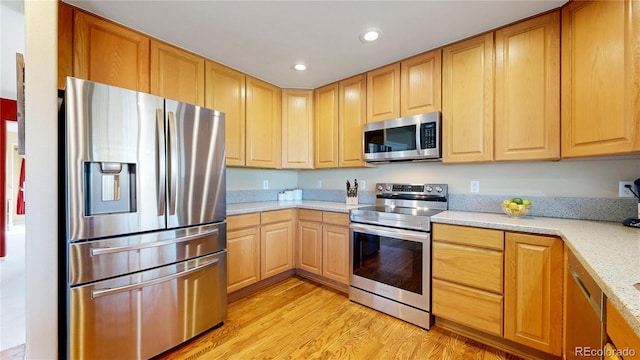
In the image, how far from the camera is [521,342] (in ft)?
5.33

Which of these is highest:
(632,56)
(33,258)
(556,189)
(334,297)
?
(632,56)

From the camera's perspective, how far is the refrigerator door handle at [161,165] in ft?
5.31

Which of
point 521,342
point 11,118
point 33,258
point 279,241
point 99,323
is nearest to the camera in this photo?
point 33,258

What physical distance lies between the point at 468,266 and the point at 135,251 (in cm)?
222

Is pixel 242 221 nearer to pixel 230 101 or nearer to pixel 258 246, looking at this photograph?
pixel 258 246

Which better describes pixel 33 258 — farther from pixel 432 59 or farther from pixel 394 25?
pixel 432 59

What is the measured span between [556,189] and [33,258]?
3328 millimetres

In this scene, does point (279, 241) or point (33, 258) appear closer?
point (33, 258)

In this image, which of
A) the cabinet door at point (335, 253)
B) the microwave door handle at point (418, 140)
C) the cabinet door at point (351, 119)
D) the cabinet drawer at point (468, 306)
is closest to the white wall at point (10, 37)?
the cabinet door at point (351, 119)

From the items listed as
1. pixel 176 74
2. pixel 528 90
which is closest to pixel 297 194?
pixel 176 74

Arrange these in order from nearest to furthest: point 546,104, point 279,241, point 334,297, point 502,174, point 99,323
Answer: point 99,323 < point 546,104 < point 502,174 < point 334,297 < point 279,241

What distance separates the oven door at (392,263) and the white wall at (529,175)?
2.39 ft

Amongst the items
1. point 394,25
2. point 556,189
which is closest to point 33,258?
point 394,25

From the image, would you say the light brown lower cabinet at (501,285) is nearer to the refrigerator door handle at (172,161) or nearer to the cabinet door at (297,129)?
the cabinet door at (297,129)
